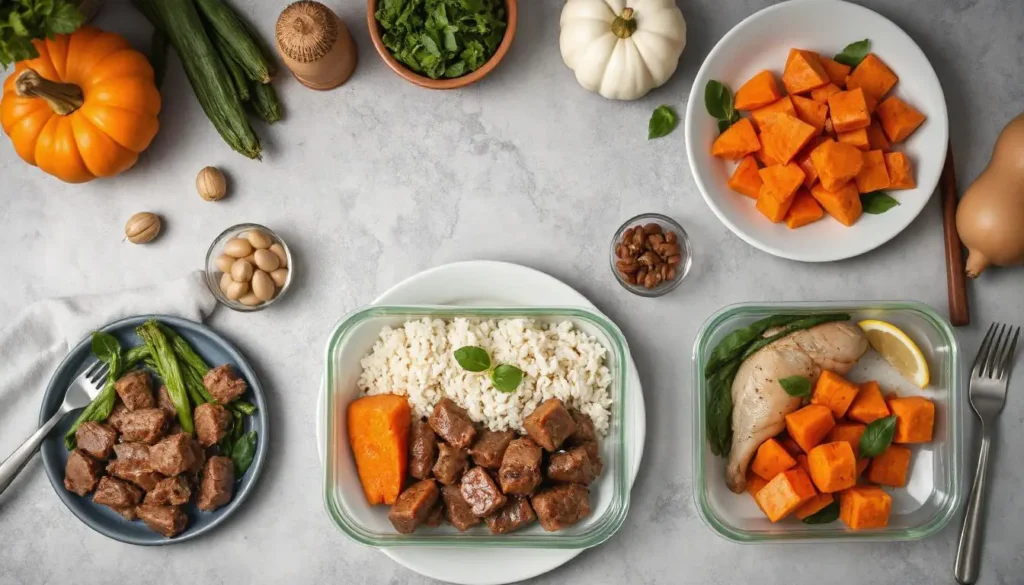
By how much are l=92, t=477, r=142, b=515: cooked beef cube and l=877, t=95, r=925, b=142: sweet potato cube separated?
2364 mm

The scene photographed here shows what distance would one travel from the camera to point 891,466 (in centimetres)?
218

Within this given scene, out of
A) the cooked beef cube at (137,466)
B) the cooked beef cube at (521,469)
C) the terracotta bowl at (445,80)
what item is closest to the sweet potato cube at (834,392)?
the cooked beef cube at (521,469)

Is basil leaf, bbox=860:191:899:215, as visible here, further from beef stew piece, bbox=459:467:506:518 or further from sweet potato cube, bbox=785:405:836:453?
beef stew piece, bbox=459:467:506:518

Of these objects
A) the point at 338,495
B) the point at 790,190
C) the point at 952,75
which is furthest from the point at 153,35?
the point at 952,75

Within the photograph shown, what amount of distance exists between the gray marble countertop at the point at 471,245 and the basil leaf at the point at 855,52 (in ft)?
0.65

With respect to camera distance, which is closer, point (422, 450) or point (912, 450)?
point (422, 450)

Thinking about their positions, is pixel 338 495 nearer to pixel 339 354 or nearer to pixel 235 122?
pixel 339 354

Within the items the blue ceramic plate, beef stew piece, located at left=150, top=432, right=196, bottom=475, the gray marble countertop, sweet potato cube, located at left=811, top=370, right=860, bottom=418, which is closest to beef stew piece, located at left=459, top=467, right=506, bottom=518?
the gray marble countertop

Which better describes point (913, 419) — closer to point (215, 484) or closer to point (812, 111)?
point (812, 111)

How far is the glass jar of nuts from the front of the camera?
2264 mm

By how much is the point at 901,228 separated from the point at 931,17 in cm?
68

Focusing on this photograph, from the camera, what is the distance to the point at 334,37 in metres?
2.19

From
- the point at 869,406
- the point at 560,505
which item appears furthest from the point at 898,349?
the point at 560,505

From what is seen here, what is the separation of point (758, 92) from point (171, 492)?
1977mm
